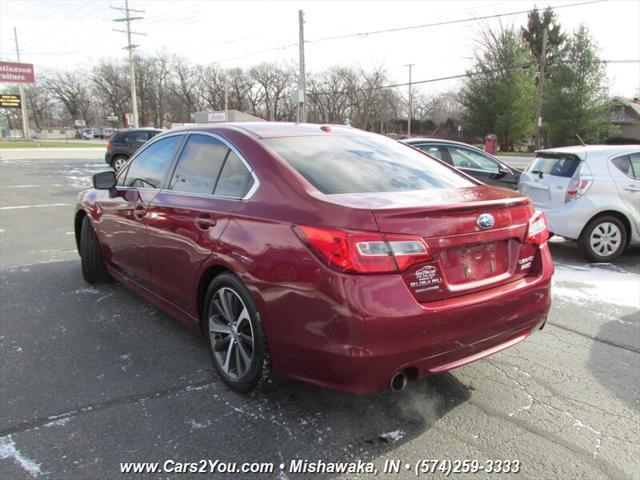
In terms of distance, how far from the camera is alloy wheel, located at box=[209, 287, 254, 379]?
9.50ft

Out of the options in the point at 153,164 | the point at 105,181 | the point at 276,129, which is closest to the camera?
the point at 276,129

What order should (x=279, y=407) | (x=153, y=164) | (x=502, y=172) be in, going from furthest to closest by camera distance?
(x=502, y=172) < (x=153, y=164) < (x=279, y=407)

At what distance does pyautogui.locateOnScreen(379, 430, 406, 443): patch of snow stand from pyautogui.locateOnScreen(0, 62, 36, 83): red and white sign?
54832mm

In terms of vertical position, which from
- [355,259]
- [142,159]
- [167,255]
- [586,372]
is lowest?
[586,372]

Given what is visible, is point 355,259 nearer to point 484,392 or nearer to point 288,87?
point 484,392

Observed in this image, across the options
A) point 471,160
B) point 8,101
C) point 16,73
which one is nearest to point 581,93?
point 471,160

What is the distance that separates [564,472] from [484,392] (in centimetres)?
75

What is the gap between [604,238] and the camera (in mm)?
6445

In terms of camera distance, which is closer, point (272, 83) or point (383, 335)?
point (383, 335)

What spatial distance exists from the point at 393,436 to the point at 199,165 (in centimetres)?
214

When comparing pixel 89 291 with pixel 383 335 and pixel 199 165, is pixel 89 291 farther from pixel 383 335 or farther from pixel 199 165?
→ pixel 383 335

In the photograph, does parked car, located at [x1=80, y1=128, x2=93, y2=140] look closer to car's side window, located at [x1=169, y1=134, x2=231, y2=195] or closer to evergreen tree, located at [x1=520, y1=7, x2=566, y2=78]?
evergreen tree, located at [x1=520, y1=7, x2=566, y2=78]

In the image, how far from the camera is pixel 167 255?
11.5 feet

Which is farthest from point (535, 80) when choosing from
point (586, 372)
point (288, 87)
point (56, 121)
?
point (56, 121)
